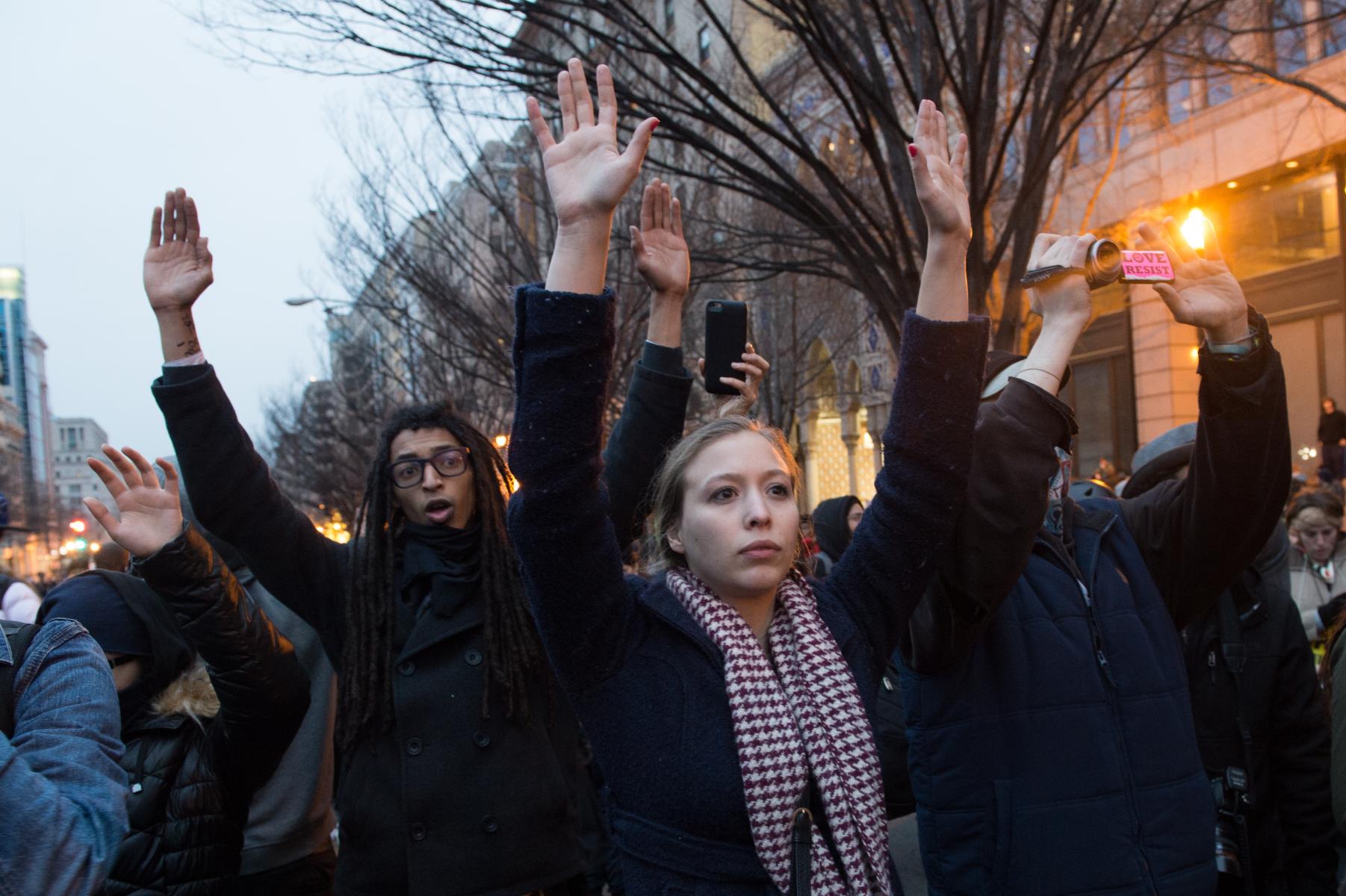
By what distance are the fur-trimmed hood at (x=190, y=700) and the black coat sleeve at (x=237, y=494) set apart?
1.03 ft

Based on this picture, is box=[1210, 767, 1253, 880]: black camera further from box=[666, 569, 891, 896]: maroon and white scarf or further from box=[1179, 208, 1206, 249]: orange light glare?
box=[666, 569, 891, 896]: maroon and white scarf

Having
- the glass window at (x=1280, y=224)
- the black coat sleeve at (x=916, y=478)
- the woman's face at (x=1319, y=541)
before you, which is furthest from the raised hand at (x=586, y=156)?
the glass window at (x=1280, y=224)

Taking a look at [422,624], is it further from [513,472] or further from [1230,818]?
[1230,818]

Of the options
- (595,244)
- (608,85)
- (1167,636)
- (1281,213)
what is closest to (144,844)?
(595,244)

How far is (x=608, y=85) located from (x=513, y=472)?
0.75m

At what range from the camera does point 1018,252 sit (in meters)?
7.70

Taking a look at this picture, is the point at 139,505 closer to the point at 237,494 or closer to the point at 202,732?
the point at 237,494

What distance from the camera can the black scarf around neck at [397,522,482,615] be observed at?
3.21m

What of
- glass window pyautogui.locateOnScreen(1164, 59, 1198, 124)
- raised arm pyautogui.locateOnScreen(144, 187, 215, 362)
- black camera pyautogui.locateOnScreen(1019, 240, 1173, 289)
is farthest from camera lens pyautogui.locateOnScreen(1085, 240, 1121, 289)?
glass window pyautogui.locateOnScreen(1164, 59, 1198, 124)

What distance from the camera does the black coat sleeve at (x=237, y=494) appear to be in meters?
2.84

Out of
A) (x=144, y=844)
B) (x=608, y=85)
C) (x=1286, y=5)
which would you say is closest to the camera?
(x=608, y=85)

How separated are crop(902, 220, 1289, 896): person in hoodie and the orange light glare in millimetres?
78

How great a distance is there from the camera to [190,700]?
10.1ft

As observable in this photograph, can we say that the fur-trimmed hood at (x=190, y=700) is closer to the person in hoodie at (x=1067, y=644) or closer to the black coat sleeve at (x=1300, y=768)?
the person in hoodie at (x=1067, y=644)
